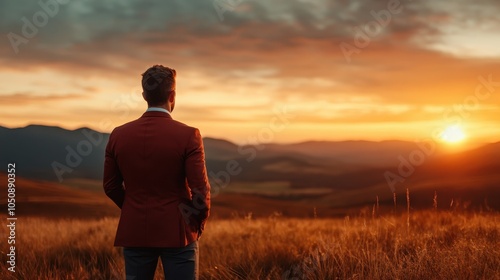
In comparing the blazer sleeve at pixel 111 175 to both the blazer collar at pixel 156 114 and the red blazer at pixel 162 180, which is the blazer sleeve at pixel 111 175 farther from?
the blazer collar at pixel 156 114

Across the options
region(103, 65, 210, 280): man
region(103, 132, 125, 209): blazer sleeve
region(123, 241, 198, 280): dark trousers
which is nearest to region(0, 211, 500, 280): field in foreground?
region(123, 241, 198, 280): dark trousers

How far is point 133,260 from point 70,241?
6705 millimetres

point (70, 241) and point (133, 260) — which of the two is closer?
point (133, 260)

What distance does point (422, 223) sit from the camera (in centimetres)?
1028

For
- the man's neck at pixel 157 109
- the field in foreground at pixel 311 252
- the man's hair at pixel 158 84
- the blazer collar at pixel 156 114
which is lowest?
the field in foreground at pixel 311 252

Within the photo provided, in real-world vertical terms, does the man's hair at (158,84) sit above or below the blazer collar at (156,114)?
above

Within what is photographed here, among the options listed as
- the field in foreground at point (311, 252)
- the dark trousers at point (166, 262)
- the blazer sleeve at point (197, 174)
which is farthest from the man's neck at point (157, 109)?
the field in foreground at point (311, 252)

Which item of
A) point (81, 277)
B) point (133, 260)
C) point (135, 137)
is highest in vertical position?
point (135, 137)

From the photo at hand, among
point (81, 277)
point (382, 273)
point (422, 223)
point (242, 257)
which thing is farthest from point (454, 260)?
point (81, 277)

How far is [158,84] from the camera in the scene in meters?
4.68

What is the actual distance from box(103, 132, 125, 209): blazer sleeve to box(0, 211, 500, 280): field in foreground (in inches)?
106

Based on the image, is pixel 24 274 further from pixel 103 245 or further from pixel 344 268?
pixel 344 268

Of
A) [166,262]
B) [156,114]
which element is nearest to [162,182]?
[156,114]

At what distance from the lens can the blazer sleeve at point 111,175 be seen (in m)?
4.90
